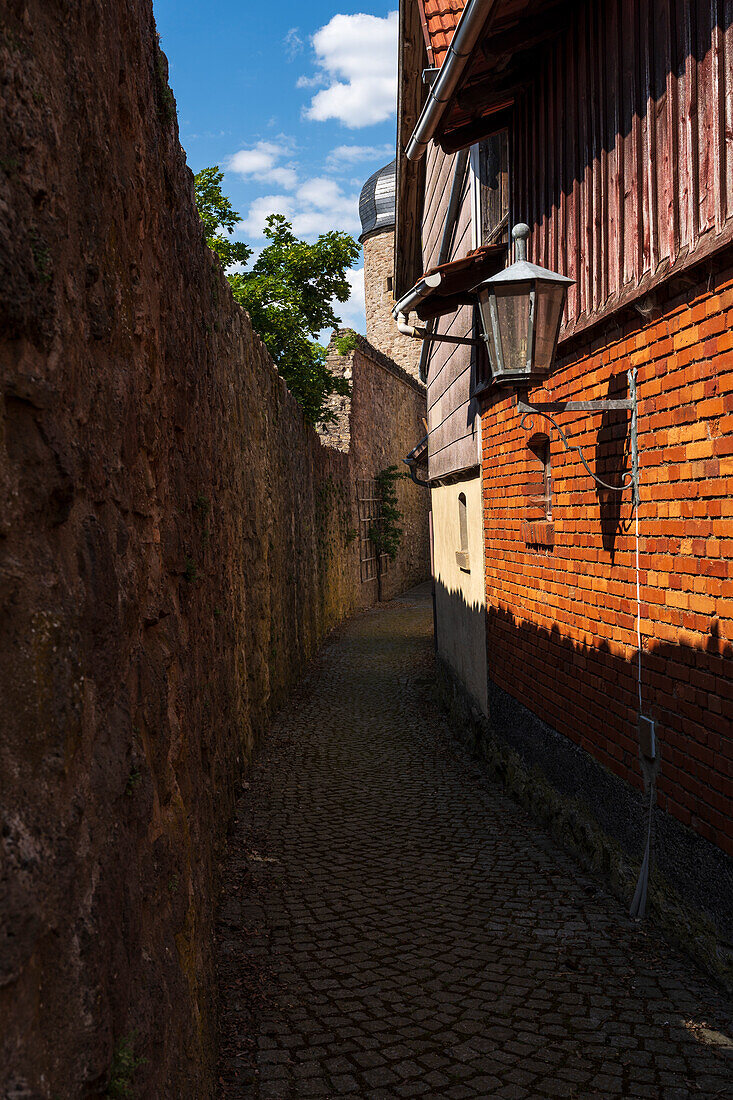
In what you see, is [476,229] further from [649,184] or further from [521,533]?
[649,184]

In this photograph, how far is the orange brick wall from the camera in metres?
3.16

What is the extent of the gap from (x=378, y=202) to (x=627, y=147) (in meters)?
35.4

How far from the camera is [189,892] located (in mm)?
2537

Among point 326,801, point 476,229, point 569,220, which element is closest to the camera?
point 569,220

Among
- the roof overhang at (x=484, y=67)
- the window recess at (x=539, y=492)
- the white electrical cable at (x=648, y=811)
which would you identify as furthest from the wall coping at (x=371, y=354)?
the white electrical cable at (x=648, y=811)

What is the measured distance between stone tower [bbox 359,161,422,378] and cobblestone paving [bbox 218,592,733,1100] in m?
29.3

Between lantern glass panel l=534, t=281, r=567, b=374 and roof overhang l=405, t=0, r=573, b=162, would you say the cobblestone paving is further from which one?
roof overhang l=405, t=0, r=573, b=162

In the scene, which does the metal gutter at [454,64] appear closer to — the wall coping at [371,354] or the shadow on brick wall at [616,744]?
the shadow on brick wall at [616,744]

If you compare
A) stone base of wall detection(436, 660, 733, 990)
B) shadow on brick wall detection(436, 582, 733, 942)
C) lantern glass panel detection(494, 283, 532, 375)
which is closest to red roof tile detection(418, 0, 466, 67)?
lantern glass panel detection(494, 283, 532, 375)

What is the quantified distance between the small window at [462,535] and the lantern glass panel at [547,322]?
387cm

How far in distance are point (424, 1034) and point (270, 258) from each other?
13052 millimetres

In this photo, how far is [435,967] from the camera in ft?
11.7

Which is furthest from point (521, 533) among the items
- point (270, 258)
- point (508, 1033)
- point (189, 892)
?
point (270, 258)

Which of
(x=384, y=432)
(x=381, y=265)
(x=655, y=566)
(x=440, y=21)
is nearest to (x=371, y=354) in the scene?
(x=384, y=432)
